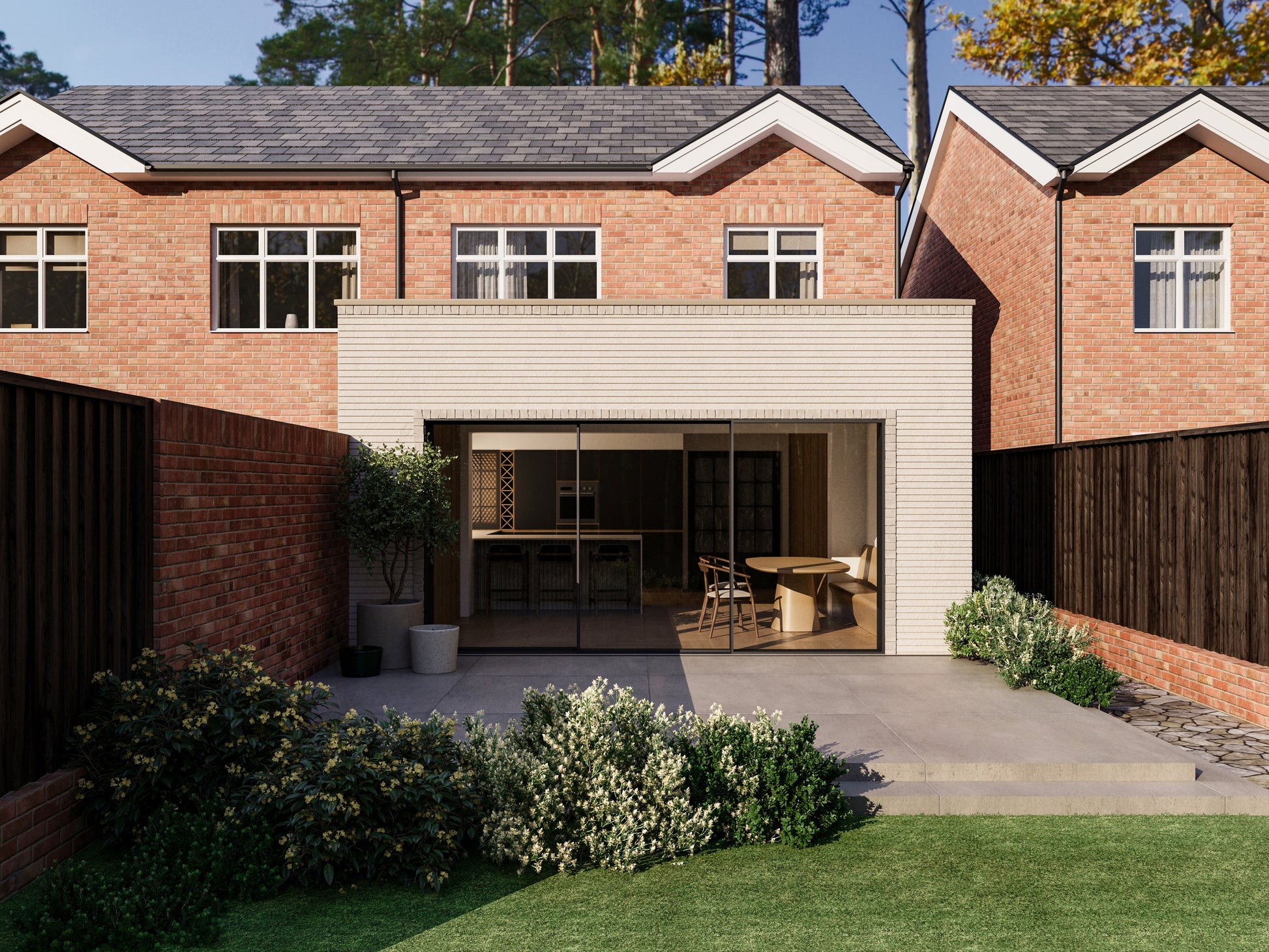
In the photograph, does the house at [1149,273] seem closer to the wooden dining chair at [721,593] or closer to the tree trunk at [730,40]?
the wooden dining chair at [721,593]

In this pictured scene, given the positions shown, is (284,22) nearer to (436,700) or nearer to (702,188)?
(702,188)

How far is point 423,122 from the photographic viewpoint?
41.1 feet

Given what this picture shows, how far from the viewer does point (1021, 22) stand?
19.7m

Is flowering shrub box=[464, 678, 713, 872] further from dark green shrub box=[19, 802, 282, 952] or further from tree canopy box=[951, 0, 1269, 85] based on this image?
tree canopy box=[951, 0, 1269, 85]

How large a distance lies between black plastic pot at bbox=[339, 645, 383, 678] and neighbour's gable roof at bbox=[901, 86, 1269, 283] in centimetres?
1000

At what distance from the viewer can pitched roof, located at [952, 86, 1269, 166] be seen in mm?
11453

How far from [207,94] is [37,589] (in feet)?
39.0

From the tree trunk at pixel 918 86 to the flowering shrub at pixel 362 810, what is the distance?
21.8 meters

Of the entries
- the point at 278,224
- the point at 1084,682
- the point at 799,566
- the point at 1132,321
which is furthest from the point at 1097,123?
the point at 278,224

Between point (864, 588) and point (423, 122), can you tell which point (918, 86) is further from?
point (864, 588)

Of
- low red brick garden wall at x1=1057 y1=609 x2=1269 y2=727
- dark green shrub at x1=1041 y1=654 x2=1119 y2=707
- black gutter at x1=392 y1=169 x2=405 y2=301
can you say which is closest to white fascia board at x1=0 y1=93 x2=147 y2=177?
black gutter at x1=392 y1=169 x2=405 y2=301

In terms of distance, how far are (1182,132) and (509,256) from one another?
28.7 feet

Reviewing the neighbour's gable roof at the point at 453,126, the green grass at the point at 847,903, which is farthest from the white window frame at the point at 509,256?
the green grass at the point at 847,903

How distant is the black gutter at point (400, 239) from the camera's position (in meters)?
11.1
